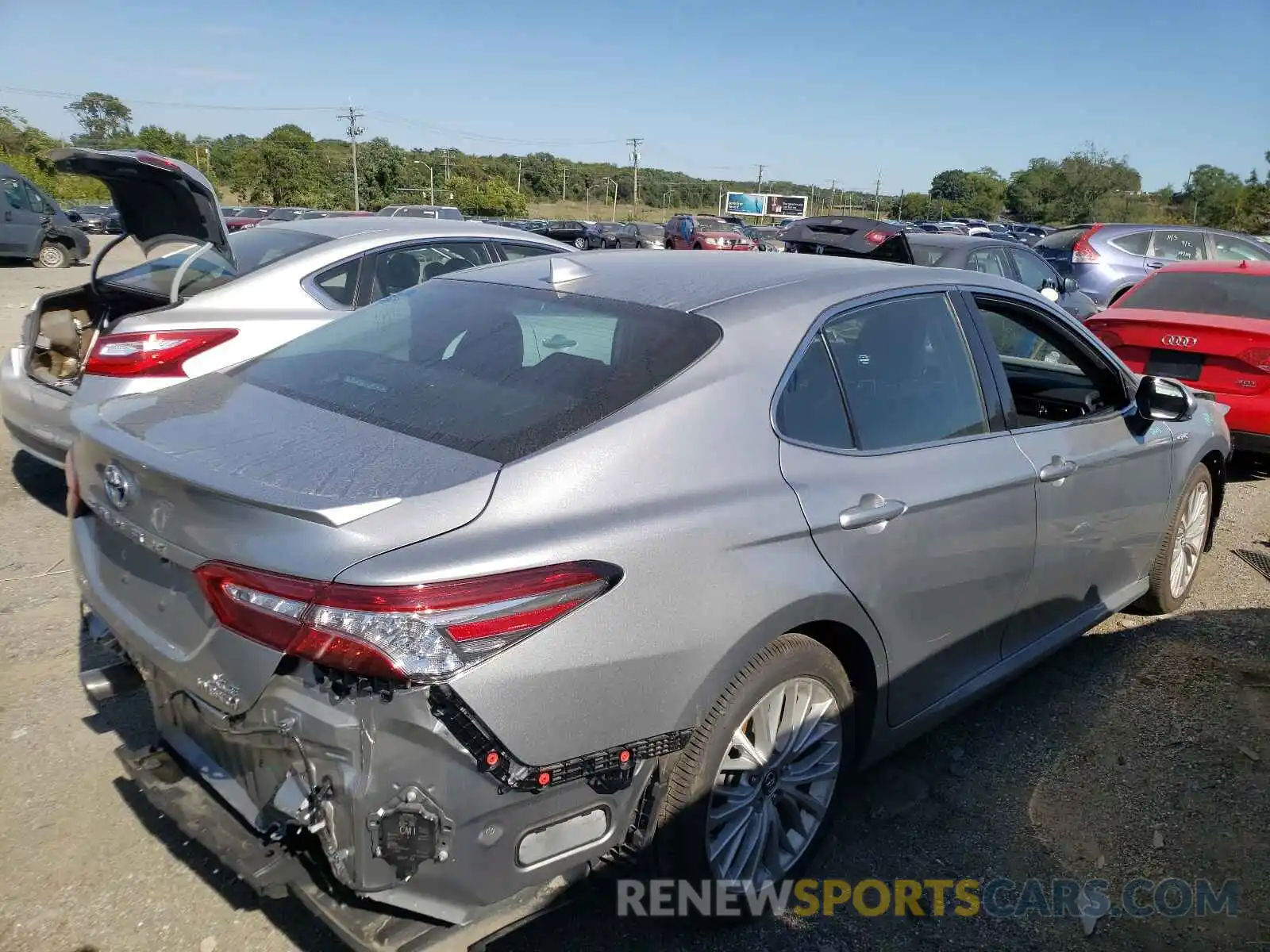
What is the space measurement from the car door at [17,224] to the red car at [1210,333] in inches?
869

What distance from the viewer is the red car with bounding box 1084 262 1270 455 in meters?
6.42

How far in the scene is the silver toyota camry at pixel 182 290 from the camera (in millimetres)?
4664

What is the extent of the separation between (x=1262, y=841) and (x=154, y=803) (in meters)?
3.24

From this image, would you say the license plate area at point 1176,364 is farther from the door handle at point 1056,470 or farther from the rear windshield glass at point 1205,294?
the door handle at point 1056,470

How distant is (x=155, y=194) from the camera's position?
5.15 meters

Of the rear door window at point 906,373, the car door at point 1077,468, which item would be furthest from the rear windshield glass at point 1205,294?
the rear door window at point 906,373

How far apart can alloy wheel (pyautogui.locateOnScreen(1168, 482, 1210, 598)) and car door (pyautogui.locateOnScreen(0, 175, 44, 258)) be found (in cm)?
2349

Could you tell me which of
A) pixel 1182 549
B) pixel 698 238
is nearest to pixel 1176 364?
pixel 1182 549

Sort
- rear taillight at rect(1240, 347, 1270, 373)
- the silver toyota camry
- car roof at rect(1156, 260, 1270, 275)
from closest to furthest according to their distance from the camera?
the silver toyota camry < rear taillight at rect(1240, 347, 1270, 373) < car roof at rect(1156, 260, 1270, 275)

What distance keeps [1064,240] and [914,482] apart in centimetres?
1388

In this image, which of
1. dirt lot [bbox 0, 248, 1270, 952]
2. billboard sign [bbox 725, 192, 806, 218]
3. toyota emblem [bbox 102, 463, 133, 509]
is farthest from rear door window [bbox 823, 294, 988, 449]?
billboard sign [bbox 725, 192, 806, 218]

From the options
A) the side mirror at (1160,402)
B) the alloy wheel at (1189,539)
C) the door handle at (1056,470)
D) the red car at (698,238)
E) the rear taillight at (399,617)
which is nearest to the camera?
the rear taillight at (399,617)

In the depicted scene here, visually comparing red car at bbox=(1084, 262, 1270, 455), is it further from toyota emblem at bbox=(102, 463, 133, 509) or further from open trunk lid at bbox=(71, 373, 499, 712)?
toyota emblem at bbox=(102, 463, 133, 509)

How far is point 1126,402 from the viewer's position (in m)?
3.96
